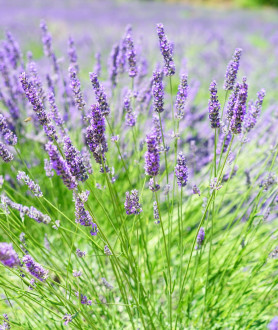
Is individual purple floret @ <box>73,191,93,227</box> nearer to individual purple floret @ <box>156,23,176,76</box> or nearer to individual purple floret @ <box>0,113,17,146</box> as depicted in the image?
individual purple floret @ <box>0,113,17,146</box>

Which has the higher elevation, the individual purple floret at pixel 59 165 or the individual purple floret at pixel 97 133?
the individual purple floret at pixel 97 133

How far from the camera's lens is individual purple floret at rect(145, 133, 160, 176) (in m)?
1.05

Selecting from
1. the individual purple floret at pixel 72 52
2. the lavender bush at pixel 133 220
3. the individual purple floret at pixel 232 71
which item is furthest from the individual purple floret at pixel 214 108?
the individual purple floret at pixel 72 52

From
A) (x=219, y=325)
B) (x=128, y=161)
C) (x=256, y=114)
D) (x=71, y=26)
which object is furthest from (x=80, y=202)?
(x=71, y=26)

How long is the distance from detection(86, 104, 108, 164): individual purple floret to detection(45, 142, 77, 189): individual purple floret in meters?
0.16

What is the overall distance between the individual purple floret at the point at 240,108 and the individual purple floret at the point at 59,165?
0.67 m

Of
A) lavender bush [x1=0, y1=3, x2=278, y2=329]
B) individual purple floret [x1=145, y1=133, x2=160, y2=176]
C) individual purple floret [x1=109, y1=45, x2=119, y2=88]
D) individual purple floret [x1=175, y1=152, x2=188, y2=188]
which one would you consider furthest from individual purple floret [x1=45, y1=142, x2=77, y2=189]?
individual purple floret [x1=109, y1=45, x2=119, y2=88]

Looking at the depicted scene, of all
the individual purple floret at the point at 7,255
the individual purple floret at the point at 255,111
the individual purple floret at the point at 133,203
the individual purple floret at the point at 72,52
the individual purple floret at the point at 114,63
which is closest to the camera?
the individual purple floret at the point at 7,255

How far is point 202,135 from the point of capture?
12.5 feet

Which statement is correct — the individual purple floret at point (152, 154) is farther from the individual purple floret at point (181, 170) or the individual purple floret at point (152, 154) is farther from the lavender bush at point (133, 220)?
the individual purple floret at point (181, 170)

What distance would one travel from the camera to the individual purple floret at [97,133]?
115 centimetres

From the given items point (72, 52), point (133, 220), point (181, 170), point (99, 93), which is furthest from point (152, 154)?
point (72, 52)

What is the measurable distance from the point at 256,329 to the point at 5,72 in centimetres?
252

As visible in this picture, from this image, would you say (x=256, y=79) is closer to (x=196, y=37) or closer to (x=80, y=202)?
(x=196, y=37)
